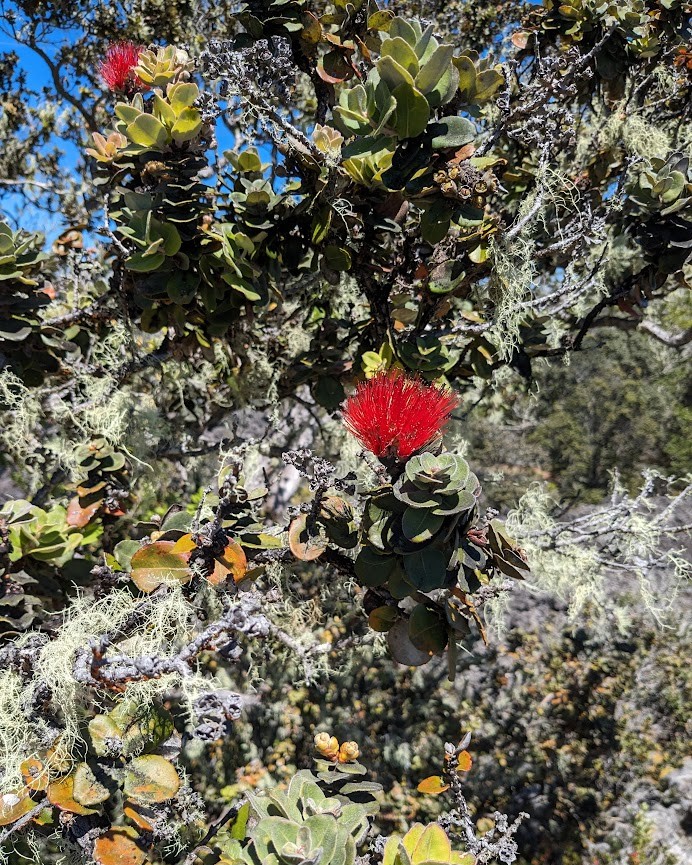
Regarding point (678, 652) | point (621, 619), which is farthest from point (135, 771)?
point (678, 652)

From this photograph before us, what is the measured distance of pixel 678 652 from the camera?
127 inches

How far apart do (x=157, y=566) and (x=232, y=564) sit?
0.39 ft

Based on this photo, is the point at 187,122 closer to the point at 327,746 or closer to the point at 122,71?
the point at 122,71

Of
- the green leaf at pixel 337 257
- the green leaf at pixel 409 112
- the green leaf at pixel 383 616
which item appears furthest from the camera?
the green leaf at pixel 337 257

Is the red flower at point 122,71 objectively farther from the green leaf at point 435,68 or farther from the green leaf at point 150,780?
the green leaf at point 150,780

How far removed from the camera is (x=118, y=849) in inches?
34.4

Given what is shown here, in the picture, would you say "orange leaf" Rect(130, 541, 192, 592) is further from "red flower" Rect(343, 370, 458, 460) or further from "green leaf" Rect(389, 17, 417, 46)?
"green leaf" Rect(389, 17, 417, 46)

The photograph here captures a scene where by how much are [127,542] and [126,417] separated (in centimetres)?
65

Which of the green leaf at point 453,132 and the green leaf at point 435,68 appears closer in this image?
the green leaf at point 435,68

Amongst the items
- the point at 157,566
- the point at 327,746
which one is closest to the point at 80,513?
the point at 157,566

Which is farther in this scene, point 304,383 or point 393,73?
point 304,383

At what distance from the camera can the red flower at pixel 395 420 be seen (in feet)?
2.67

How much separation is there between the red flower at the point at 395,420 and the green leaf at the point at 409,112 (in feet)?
1.36

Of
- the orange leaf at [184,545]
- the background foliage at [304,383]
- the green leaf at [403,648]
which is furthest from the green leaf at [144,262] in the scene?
the green leaf at [403,648]
